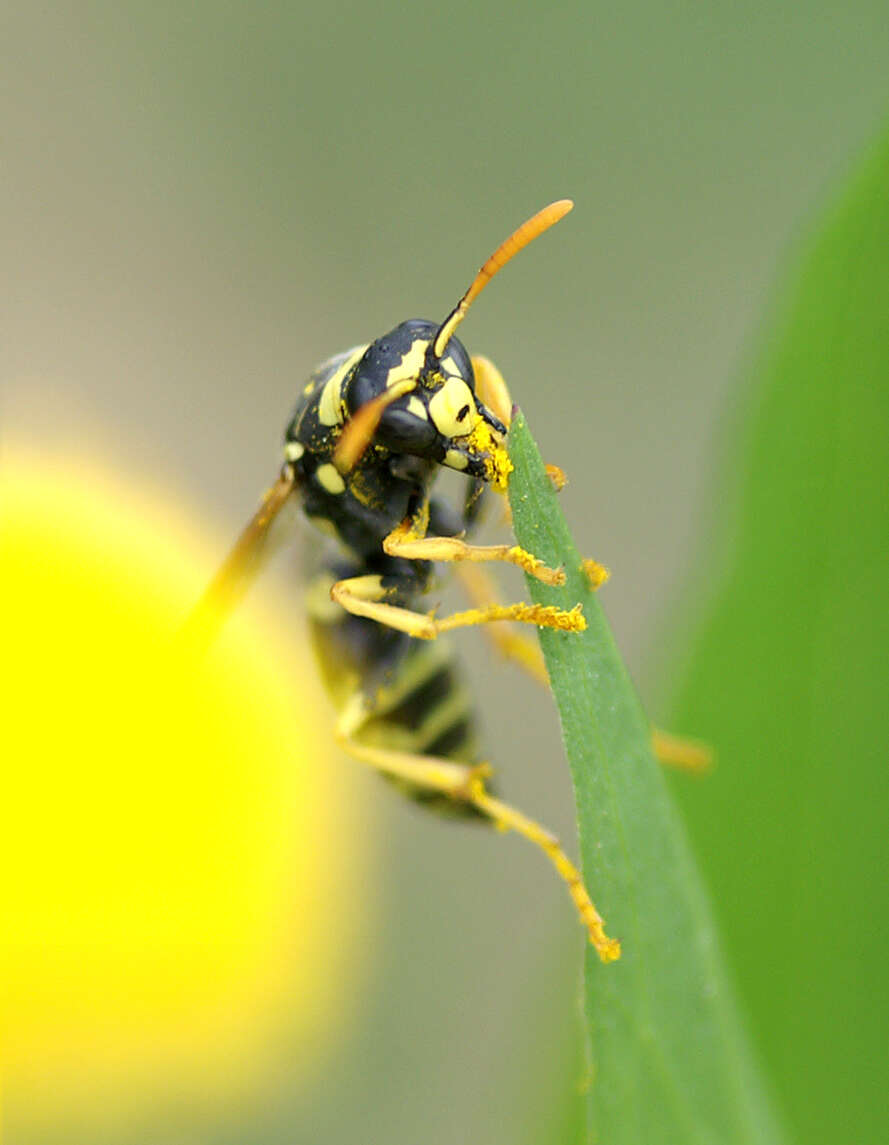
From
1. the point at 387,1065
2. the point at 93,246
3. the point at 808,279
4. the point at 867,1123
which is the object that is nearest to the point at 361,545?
the point at 808,279

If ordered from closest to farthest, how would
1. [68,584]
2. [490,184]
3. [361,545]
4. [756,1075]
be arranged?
[756,1075], [361,545], [68,584], [490,184]

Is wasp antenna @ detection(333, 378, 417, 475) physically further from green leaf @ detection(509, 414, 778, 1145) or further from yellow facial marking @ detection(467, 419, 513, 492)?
green leaf @ detection(509, 414, 778, 1145)

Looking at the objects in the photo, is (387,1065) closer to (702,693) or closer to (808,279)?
(702,693)

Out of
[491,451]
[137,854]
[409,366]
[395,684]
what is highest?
[409,366]

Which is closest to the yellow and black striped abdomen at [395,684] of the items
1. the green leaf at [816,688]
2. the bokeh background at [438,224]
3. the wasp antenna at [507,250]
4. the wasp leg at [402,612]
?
the wasp leg at [402,612]

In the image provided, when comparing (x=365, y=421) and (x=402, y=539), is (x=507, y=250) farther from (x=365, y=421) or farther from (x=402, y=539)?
(x=402, y=539)

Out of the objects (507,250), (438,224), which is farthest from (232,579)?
(438,224)
